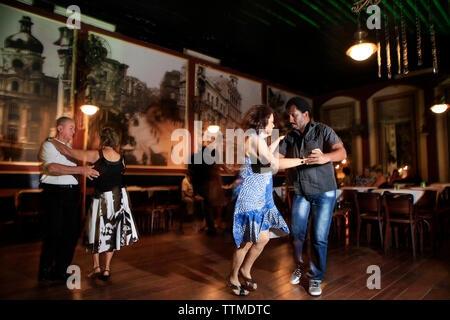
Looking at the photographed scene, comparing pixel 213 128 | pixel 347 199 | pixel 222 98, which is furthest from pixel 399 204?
pixel 222 98

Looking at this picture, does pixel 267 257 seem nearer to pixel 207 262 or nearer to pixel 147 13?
pixel 207 262

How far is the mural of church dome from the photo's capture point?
5.72m

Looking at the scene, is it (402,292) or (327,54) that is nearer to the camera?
(402,292)

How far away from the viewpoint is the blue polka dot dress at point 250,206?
7.40 ft

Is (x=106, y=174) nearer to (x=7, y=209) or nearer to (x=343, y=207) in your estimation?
(x=7, y=209)

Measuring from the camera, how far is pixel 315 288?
2.36 meters

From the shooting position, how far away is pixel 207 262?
3.39 metres

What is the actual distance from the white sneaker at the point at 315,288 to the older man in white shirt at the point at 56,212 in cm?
216

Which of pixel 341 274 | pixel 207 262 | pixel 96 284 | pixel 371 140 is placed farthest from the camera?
pixel 371 140

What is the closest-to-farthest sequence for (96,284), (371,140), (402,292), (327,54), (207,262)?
1. (402,292)
2. (96,284)
3. (207,262)
4. (327,54)
5. (371,140)

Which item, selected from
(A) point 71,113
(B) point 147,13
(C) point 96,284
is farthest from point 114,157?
(B) point 147,13

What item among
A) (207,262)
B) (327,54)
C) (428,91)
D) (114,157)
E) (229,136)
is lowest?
(207,262)

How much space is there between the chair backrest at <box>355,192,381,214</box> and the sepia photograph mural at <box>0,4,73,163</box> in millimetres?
5939

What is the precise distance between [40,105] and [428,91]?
1067 cm
